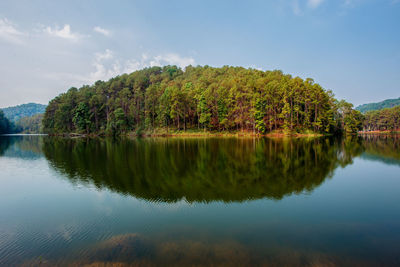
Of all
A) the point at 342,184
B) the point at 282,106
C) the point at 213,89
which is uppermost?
the point at 213,89

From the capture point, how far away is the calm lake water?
5.65 m

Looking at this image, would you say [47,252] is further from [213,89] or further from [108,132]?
[108,132]

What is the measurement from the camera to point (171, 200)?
32.1 ft

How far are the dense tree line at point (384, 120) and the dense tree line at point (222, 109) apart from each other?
1479 inches

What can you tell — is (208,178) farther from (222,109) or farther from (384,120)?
(384,120)

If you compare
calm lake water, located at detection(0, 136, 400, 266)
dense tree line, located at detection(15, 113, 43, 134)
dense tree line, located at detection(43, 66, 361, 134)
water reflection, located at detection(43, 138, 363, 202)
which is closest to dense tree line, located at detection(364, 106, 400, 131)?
dense tree line, located at detection(43, 66, 361, 134)

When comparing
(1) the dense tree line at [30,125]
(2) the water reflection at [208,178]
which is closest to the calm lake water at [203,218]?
(2) the water reflection at [208,178]

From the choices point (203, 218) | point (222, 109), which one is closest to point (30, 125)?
point (222, 109)

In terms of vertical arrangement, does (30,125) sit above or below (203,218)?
above

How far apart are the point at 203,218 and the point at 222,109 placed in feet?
175

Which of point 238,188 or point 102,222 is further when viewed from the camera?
point 238,188

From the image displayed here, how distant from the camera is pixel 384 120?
95.4m

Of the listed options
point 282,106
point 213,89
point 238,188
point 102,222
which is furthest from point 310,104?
point 102,222

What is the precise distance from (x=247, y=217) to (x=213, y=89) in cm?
5833
